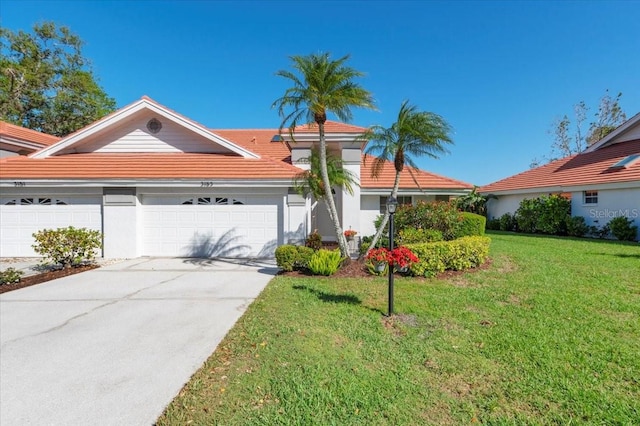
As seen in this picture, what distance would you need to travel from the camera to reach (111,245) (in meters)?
10.6

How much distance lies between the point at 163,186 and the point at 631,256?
16.4 metres

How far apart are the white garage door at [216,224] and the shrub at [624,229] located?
15953mm

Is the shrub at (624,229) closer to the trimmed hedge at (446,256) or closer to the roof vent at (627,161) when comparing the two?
the roof vent at (627,161)

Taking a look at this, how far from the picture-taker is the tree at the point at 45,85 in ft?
81.0

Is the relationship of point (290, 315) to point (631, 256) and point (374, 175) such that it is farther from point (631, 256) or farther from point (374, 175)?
point (631, 256)

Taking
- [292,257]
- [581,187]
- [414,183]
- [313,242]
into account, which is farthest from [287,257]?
[581,187]

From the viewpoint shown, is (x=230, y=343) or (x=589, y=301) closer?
(x=230, y=343)

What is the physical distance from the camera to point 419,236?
9.50 m

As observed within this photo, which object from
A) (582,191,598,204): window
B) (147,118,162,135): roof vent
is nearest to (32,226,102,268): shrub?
(147,118,162,135): roof vent

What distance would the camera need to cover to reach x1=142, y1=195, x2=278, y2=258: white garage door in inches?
428

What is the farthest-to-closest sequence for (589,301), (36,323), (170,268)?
(170,268)
(589,301)
(36,323)

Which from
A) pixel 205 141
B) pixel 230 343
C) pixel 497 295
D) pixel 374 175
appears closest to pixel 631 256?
pixel 497 295

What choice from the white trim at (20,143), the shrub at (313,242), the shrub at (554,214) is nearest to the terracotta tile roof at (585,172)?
the shrub at (554,214)

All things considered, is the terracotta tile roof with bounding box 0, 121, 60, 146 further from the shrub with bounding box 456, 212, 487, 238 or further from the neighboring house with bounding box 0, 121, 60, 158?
the shrub with bounding box 456, 212, 487, 238
